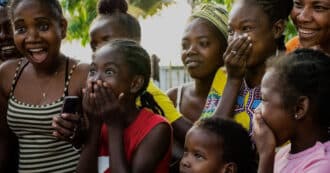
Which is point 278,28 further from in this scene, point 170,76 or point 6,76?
point 170,76

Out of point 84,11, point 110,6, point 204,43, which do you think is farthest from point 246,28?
point 84,11

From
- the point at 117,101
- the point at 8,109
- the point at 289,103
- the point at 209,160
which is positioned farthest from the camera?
the point at 8,109

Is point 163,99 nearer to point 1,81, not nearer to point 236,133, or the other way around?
point 236,133

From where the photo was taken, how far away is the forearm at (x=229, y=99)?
3384 mm

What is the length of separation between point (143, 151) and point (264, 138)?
2.22 ft

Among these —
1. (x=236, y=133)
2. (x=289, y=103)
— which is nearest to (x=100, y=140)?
(x=236, y=133)

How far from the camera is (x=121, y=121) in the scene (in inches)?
130

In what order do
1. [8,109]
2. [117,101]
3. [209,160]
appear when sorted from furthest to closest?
[8,109] → [117,101] → [209,160]

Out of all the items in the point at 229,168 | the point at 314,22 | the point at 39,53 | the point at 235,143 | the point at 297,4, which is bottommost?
the point at 229,168

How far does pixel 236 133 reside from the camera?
3129 mm

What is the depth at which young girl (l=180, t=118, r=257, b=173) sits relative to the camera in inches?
121

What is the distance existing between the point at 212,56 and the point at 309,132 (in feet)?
3.46

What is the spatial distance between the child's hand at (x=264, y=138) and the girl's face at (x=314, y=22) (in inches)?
27.5

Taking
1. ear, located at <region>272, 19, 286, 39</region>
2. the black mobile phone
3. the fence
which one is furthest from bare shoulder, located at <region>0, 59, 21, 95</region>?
the fence
